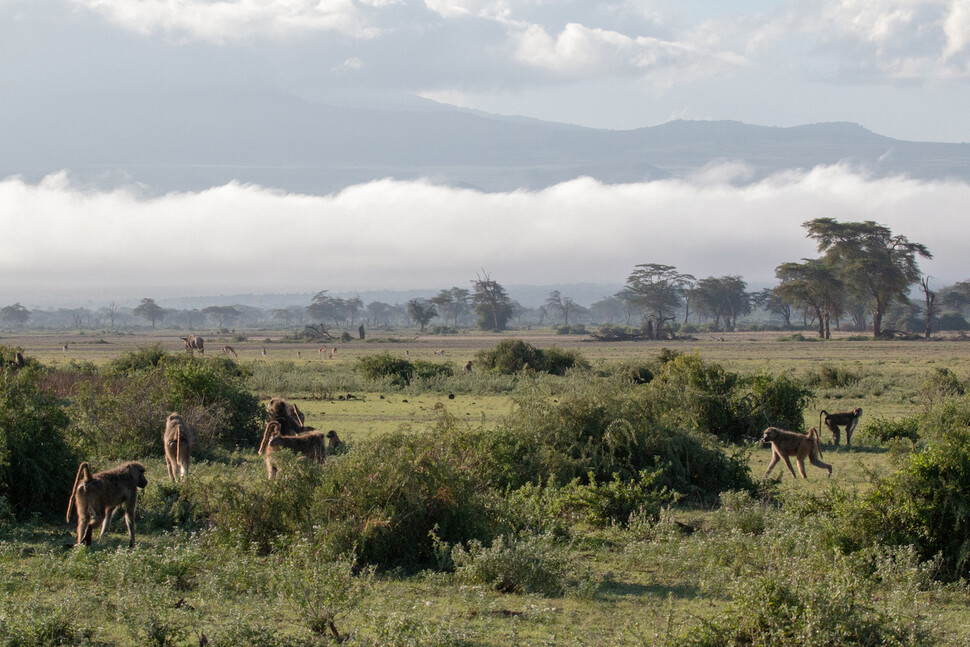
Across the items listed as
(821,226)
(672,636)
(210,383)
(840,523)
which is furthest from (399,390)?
(821,226)

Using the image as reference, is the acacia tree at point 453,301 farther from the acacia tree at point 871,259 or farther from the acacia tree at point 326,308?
the acacia tree at point 871,259

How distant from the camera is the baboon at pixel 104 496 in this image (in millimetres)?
8727

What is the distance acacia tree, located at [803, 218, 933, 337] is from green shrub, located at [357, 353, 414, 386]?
187 feet

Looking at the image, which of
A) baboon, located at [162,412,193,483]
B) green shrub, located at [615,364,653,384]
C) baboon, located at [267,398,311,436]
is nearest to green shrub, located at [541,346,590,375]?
green shrub, located at [615,364,653,384]

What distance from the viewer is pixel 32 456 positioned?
35.3 feet

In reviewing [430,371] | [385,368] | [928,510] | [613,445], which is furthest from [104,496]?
[430,371]

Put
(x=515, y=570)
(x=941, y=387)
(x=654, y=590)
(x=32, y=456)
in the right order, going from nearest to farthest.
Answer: (x=515, y=570) < (x=654, y=590) < (x=32, y=456) < (x=941, y=387)

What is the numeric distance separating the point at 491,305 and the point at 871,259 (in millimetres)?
58110

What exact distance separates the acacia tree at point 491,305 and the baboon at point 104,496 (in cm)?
11385

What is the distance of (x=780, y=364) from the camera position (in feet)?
145

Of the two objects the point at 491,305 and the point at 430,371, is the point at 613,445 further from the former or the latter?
the point at 491,305

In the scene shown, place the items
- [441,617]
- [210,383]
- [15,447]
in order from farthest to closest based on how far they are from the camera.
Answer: [210,383] < [15,447] < [441,617]

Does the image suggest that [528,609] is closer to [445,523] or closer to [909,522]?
[445,523]

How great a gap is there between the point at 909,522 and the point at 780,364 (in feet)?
124
